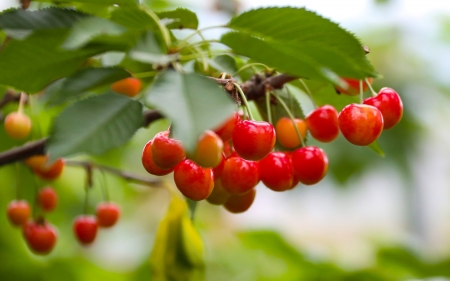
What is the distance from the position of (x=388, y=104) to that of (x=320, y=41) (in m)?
0.18

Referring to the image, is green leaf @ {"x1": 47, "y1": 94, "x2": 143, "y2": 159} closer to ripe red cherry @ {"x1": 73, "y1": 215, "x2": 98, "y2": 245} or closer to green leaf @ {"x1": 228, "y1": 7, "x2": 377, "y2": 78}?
green leaf @ {"x1": 228, "y1": 7, "x2": 377, "y2": 78}

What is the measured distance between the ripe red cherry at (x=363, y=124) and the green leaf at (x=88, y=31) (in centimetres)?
29

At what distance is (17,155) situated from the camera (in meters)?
0.90

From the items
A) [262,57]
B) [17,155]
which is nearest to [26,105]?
[17,155]

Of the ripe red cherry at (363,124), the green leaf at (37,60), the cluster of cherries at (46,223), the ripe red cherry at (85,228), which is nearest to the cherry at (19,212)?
the cluster of cherries at (46,223)

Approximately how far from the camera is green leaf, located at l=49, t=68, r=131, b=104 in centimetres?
60

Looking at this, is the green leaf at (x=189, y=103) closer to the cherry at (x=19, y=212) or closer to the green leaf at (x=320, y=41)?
the green leaf at (x=320, y=41)

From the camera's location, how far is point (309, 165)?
2.52 ft

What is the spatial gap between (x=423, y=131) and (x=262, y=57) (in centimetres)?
391

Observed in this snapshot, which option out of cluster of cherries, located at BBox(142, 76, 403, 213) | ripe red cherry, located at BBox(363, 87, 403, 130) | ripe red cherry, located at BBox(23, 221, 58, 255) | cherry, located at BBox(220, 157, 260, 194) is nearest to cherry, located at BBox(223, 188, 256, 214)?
cluster of cherries, located at BBox(142, 76, 403, 213)

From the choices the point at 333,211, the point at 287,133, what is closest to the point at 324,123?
the point at 287,133

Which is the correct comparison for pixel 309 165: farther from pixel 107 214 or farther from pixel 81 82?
pixel 107 214

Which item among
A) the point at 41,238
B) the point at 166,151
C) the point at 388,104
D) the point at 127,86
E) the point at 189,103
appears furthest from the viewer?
the point at 41,238

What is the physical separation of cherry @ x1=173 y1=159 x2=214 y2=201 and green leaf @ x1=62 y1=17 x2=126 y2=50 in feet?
0.54
